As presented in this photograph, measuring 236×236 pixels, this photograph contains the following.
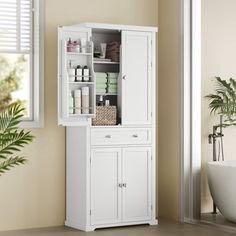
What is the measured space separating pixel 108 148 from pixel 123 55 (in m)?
0.92

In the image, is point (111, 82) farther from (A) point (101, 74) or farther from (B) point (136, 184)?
(B) point (136, 184)

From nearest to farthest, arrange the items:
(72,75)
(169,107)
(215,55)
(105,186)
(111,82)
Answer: (72,75)
(105,186)
(111,82)
(215,55)
(169,107)

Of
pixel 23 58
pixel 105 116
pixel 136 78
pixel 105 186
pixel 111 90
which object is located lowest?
pixel 105 186

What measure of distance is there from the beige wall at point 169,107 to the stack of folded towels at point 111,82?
2.47 feet

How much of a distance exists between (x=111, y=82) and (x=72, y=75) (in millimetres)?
454

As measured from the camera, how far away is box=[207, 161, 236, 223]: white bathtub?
20.5ft

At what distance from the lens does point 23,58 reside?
643 centimetres

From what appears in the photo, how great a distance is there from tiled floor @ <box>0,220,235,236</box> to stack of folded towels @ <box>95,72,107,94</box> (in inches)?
53.0

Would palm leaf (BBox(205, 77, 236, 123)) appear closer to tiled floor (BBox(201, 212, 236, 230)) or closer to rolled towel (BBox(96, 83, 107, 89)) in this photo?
tiled floor (BBox(201, 212, 236, 230))

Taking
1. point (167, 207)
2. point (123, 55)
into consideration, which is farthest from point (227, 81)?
point (167, 207)

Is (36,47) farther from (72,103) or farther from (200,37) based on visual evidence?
(200,37)

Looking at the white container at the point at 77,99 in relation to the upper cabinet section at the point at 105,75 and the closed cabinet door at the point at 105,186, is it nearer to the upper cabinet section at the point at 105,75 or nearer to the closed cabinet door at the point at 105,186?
the upper cabinet section at the point at 105,75

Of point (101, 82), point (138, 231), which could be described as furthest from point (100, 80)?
point (138, 231)

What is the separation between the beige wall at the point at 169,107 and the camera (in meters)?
6.80
